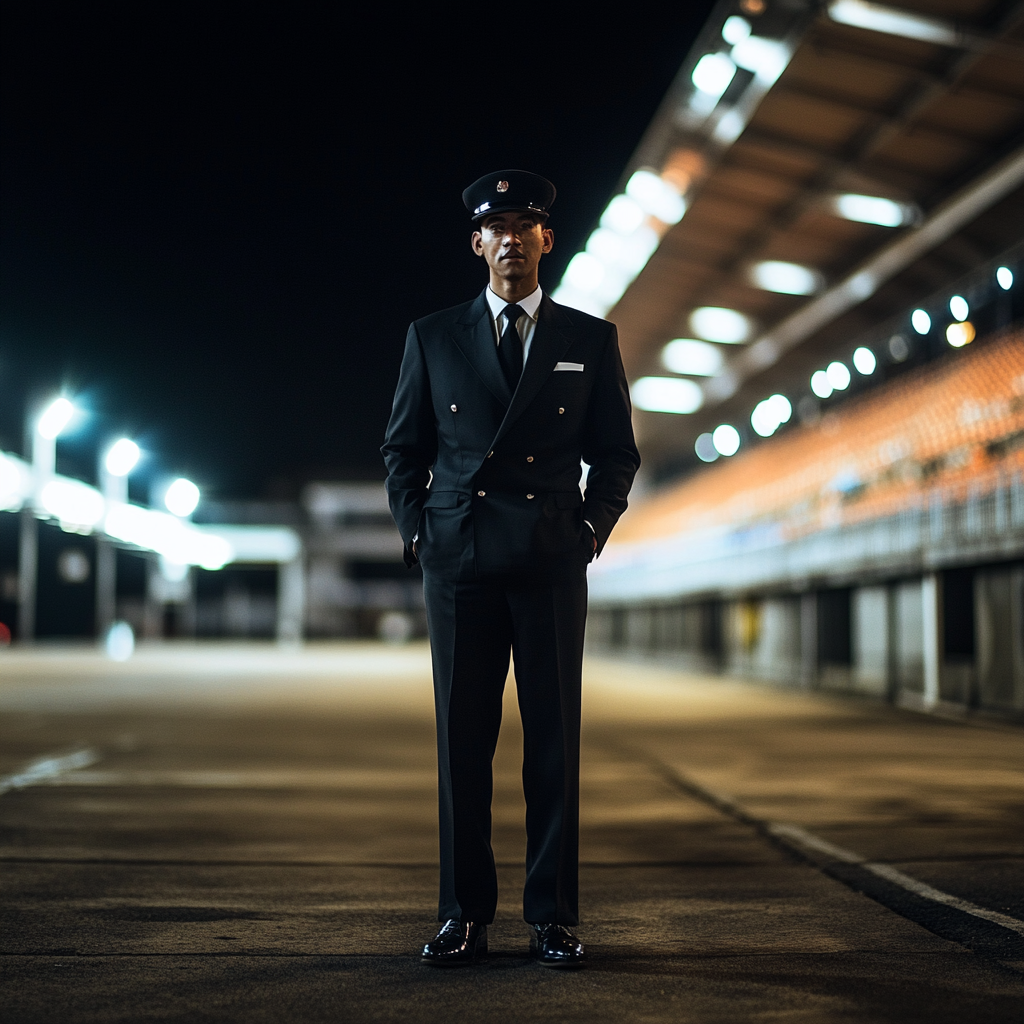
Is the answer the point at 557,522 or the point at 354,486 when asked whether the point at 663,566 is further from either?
the point at 354,486

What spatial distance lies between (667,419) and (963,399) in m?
20.1

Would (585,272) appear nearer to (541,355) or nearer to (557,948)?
(541,355)

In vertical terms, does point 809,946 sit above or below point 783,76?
below

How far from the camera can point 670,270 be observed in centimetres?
2594

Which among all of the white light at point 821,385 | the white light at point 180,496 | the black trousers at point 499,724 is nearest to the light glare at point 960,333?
the white light at point 821,385

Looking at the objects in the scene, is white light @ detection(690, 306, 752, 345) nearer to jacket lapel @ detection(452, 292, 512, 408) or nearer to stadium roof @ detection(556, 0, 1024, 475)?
stadium roof @ detection(556, 0, 1024, 475)

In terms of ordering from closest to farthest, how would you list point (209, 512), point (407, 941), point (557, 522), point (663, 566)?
point (557, 522) < point (407, 941) < point (663, 566) < point (209, 512)

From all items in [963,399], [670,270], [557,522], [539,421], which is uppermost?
[670,270]

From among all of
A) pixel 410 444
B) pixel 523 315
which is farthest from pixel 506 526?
pixel 523 315

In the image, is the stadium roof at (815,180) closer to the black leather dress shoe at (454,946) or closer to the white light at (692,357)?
the white light at (692,357)

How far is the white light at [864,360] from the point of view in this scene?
21375mm

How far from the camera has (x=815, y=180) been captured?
19984mm

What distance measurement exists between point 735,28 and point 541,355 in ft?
44.6

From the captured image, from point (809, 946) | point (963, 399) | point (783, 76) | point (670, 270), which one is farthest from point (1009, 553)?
point (670, 270)
